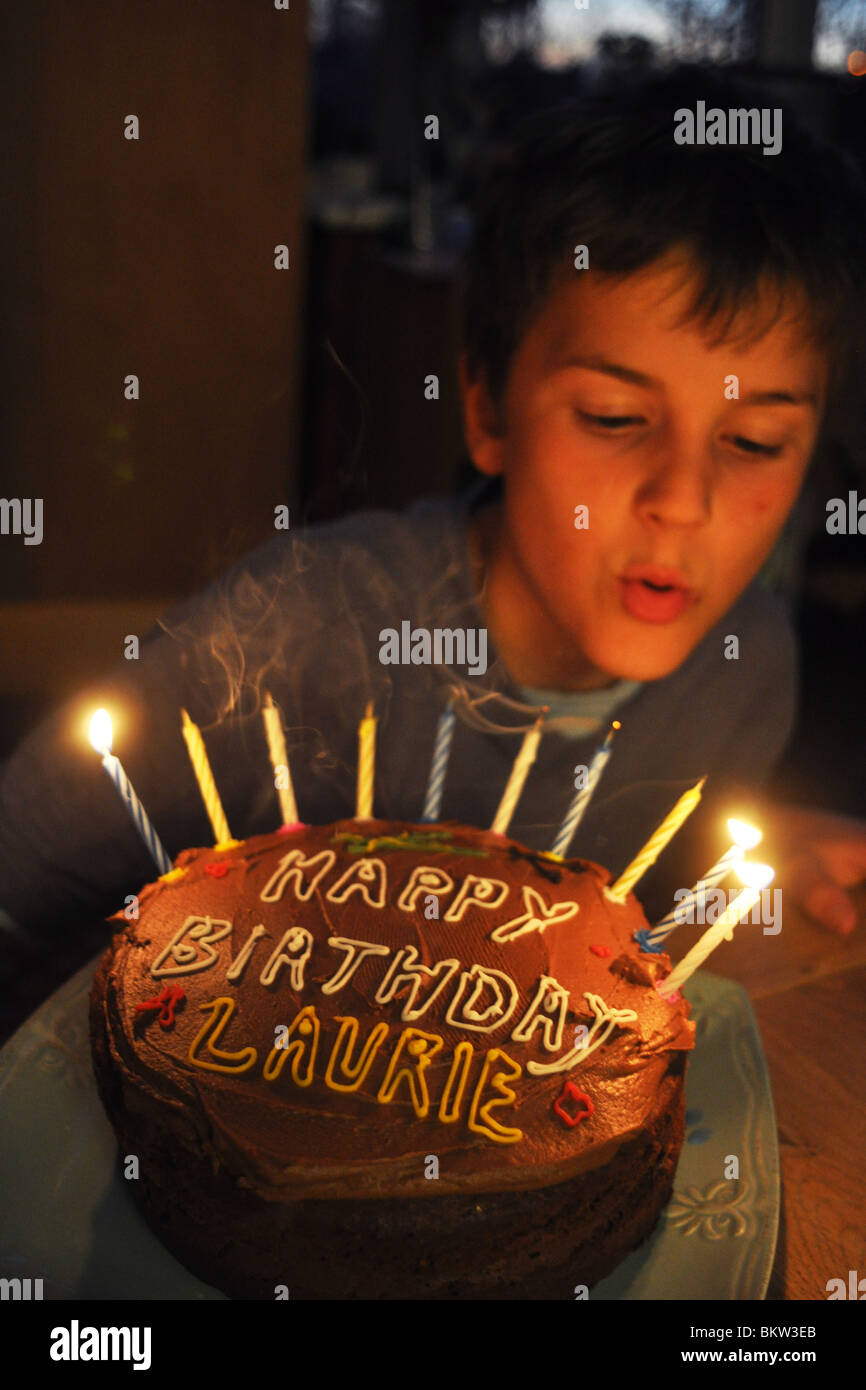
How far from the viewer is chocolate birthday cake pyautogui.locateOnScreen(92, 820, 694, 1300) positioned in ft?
3.50

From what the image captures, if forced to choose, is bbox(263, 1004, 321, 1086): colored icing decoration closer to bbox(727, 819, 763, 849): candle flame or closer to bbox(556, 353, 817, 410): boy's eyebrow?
bbox(727, 819, 763, 849): candle flame

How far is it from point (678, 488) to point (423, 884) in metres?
0.71

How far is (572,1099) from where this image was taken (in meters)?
1.15

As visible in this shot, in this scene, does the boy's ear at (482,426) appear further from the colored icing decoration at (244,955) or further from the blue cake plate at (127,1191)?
the blue cake plate at (127,1191)

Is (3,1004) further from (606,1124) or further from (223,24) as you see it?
(223,24)

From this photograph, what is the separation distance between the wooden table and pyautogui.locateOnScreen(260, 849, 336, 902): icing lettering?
Answer: 21.4 inches

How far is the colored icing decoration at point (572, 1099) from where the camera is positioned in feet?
3.68

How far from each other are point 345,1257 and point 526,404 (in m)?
1.33

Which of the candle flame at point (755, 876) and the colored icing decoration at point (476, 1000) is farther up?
the candle flame at point (755, 876)

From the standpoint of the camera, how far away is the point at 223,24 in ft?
7.88

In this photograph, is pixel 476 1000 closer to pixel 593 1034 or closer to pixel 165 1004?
pixel 593 1034

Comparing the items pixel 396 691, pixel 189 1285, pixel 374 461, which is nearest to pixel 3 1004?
pixel 189 1285

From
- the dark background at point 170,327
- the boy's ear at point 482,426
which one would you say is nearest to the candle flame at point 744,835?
the boy's ear at point 482,426

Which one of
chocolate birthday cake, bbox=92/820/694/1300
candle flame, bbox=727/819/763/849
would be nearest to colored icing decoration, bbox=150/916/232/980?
chocolate birthday cake, bbox=92/820/694/1300
